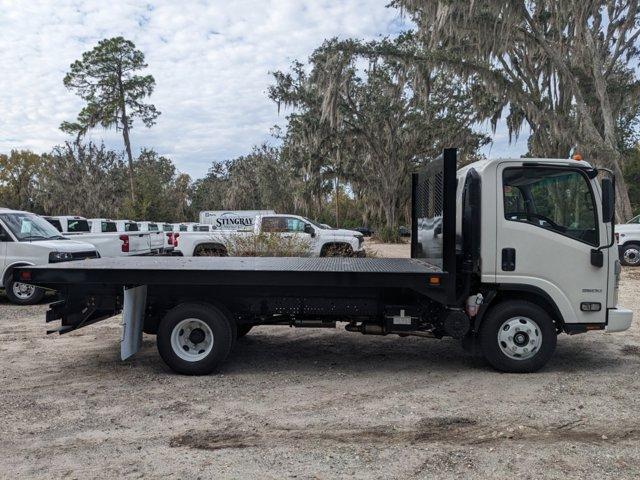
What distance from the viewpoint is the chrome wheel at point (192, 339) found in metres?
5.96

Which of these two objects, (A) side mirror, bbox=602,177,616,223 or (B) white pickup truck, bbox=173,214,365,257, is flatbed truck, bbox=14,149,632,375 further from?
(B) white pickup truck, bbox=173,214,365,257

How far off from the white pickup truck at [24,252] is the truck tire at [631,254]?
16620 millimetres

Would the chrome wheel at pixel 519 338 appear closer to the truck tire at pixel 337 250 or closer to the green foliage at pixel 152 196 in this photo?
the truck tire at pixel 337 250

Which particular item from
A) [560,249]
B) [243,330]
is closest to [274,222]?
[243,330]

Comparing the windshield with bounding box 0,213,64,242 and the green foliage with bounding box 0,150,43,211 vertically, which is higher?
the green foliage with bounding box 0,150,43,211

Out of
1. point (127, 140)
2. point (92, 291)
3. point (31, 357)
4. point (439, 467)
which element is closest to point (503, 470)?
point (439, 467)

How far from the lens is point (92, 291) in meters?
6.16

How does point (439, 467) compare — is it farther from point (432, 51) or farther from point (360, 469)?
point (432, 51)

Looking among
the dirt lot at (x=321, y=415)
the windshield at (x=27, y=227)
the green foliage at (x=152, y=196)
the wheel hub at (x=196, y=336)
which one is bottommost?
the dirt lot at (x=321, y=415)

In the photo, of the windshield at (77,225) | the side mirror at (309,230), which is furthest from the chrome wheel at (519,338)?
the windshield at (77,225)

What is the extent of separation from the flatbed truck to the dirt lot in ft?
1.63

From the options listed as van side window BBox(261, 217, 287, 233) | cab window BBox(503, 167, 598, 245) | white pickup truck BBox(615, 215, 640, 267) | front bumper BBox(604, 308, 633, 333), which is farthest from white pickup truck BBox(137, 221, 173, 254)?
white pickup truck BBox(615, 215, 640, 267)

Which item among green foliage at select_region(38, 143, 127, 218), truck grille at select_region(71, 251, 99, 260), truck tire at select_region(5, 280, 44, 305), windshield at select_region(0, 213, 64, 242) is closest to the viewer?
truck tire at select_region(5, 280, 44, 305)

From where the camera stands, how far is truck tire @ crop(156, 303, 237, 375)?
5922mm
